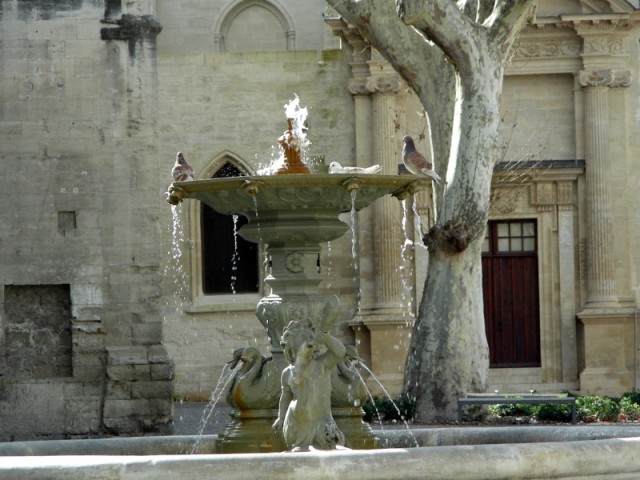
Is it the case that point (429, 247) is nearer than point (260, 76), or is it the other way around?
point (429, 247)

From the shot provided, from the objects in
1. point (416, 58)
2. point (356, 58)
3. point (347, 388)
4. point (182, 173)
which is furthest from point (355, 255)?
point (347, 388)

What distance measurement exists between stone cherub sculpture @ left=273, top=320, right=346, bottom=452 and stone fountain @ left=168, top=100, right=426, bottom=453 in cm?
48

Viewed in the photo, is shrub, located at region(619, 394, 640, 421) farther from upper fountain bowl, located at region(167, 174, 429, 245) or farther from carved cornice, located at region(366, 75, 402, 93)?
upper fountain bowl, located at region(167, 174, 429, 245)

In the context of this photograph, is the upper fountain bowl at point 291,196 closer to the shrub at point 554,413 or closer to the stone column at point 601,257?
the shrub at point 554,413

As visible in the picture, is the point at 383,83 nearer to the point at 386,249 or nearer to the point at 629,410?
the point at 386,249

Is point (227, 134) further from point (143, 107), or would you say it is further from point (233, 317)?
point (143, 107)

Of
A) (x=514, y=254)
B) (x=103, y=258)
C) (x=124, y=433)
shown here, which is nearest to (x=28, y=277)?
(x=103, y=258)

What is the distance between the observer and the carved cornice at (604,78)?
2809 cm

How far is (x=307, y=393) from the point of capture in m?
11.2

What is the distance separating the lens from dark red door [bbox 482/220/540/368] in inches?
1131

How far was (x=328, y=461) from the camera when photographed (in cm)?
958

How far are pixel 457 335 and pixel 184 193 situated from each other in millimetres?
8704

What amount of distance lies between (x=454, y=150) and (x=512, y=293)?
28.6 feet

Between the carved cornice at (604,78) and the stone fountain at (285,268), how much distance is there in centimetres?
1587
